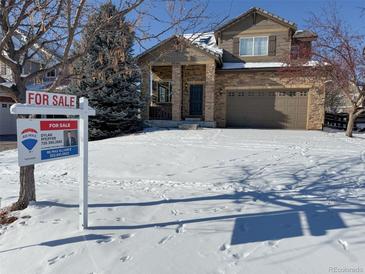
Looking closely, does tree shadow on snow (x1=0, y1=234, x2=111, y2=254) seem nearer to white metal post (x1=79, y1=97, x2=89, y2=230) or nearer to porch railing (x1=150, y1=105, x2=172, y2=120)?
white metal post (x1=79, y1=97, x2=89, y2=230)

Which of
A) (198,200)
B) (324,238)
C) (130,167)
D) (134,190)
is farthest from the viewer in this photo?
(130,167)

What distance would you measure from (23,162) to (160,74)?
643 inches

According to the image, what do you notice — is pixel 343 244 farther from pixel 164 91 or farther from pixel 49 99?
pixel 164 91

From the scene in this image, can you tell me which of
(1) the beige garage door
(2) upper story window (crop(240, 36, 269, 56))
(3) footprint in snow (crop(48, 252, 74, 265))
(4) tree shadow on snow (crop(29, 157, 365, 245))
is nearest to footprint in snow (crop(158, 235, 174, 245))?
(4) tree shadow on snow (crop(29, 157, 365, 245))

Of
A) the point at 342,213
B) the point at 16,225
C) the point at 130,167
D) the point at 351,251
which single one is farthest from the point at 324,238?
the point at 130,167

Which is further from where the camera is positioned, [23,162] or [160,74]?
[160,74]

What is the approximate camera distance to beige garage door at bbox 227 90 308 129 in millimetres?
16016

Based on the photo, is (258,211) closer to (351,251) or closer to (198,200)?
(198,200)

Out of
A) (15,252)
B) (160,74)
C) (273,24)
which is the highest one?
(273,24)

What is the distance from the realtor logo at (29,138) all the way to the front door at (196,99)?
15.2m

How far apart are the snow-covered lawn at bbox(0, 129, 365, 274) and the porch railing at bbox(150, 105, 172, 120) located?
1068cm

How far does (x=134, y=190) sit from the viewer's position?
532 centimetres

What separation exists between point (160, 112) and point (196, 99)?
2664 mm

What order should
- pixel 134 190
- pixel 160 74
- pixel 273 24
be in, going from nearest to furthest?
pixel 134 190
pixel 273 24
pixel 160 74
